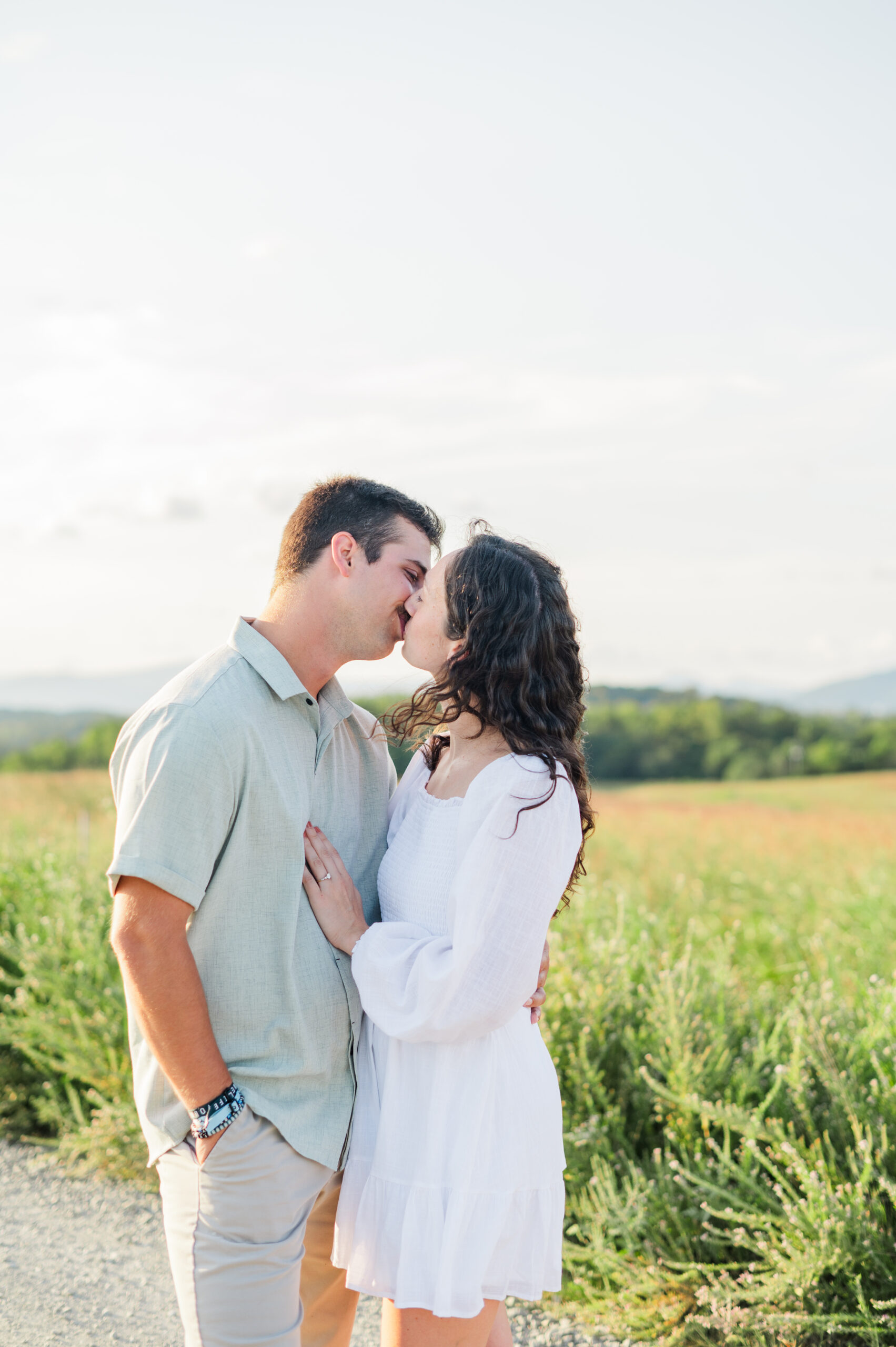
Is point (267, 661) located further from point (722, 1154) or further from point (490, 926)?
point (722, 1154)

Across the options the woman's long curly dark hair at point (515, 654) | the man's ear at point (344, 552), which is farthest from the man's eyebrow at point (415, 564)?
the woman's long curly dark hair at point (515, 654)

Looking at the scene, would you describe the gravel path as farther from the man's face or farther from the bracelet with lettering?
the man's face

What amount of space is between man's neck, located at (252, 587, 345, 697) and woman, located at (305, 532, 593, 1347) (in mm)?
225

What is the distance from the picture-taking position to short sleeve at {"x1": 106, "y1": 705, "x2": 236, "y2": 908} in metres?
2.11

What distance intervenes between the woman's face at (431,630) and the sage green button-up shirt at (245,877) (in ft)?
0.91

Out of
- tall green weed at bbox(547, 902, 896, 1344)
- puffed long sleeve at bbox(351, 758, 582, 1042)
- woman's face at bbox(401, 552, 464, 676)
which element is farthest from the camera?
tall green weed at bbox(547, 902, 896, 1344)

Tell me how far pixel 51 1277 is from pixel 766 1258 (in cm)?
237

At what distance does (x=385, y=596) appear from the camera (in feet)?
8.38

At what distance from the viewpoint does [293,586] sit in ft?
8.48

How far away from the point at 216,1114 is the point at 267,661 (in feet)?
3.15

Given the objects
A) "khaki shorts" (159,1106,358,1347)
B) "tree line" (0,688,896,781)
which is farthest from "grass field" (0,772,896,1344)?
"tree line" (0,688,896,781)

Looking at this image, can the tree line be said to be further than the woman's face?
Yes

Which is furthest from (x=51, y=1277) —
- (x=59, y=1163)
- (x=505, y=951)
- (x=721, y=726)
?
(x=721, y=726)

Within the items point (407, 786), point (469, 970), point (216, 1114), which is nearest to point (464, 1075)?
point (469, 970)
